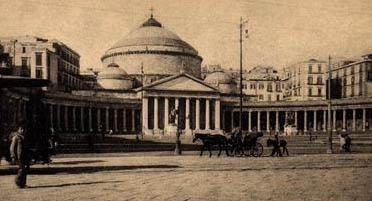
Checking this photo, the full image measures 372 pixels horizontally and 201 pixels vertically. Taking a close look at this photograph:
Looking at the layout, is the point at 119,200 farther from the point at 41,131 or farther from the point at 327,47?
the point at 327,47

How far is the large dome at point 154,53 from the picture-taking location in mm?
99438

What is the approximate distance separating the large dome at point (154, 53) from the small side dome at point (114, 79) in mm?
5936

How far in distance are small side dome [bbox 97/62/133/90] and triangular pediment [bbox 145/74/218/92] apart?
12424 millimetres

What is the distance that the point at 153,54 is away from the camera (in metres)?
99.2

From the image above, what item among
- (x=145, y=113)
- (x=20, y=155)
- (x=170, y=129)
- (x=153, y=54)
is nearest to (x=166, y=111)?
(x=145, y=113)

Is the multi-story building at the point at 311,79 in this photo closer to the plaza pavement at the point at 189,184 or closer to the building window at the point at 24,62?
the building window at the point at 24,62

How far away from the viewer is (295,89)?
106312 mm

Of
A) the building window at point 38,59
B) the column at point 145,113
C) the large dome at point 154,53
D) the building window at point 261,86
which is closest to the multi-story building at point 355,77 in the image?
the column at point 145,113

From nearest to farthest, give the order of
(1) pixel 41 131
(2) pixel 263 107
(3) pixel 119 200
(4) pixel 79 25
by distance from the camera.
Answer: (3) pixel 119 200 < (1) pixel 41 131 < (4) pixel 79 25 < (2) pixel 263 107

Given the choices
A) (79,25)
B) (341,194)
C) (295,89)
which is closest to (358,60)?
(79,25)

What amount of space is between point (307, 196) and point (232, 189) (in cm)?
225

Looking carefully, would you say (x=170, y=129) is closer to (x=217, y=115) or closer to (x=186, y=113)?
(x=186, y=113)

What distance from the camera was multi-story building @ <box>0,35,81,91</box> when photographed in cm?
7338

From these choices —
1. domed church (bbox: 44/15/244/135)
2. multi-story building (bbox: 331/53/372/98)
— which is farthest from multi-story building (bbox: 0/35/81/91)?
multi-story building (bbox: 331/53/372/98)
